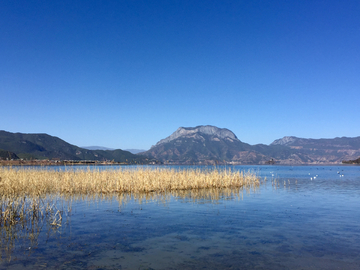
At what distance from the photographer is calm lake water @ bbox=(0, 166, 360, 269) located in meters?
7.47

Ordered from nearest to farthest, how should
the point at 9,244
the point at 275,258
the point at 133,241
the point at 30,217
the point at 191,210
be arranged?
1. the point at 275,258
2. the point at 9,244
3. the point at 133,241
4. the point at 30,217
5. the point at 191,210

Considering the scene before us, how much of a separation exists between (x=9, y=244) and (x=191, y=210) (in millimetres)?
9126

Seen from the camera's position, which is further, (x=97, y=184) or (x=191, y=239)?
(x=97, y=184)

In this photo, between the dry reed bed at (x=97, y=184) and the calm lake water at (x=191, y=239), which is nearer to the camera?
the calm lake water at (x=191, y=239)

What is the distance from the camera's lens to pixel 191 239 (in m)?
9.76

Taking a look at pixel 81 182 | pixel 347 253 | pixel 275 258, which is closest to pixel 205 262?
pixel 275 258

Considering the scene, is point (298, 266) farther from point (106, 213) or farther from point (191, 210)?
point (106, 213)

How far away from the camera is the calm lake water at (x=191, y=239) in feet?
24.5

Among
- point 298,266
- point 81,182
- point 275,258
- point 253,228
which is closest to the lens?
point 298,266

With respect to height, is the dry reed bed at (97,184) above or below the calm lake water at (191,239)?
above

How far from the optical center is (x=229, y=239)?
9781 mm

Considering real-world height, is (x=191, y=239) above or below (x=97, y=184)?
below

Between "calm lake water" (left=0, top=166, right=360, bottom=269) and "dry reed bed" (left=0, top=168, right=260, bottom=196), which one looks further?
"dry reed bed" (left=0, top=168, right=260, bottom=196)

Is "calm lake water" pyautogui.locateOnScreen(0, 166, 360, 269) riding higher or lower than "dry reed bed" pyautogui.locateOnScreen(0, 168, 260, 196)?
lower
